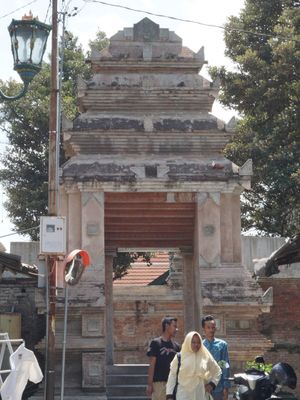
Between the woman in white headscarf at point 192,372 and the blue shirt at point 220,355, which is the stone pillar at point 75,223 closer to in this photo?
the blue shirt at point 220,355

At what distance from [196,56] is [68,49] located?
13832mm

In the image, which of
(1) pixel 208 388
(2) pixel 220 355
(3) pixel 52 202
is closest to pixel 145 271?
(3) pixel 52 202

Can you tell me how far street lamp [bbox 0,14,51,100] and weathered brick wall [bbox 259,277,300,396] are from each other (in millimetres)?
9436

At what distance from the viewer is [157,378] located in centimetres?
1177

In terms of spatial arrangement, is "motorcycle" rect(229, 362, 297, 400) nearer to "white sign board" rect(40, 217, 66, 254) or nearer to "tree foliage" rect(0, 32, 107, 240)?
"white sign board" rect(40, 217, 66, 254)

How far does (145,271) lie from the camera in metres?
29.3

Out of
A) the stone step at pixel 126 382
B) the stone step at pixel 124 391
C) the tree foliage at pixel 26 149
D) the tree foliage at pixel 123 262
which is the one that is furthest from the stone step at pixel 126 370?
the tree foliage at pixel 26 149

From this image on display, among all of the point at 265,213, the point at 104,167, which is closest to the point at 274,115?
the point at 265,213

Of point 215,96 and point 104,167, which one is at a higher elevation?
point 215,96

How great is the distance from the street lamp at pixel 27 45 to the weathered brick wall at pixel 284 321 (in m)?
9.44

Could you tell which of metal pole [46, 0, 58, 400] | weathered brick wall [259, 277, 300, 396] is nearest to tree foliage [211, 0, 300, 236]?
weathered brick wall [259, 277, 300, 396]

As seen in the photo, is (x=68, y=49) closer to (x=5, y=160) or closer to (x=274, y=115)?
(x=5, y=160)

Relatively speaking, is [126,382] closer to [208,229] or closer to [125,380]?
[125,380]

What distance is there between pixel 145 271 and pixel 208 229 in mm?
12933
